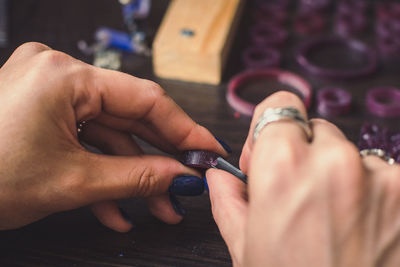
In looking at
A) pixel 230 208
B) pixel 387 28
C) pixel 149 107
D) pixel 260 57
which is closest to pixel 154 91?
pixel 149 107

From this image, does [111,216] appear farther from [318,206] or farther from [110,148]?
[318,206]

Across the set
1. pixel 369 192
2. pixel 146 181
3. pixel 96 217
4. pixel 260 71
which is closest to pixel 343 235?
pixel 369 192

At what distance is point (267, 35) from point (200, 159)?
0.55 metres

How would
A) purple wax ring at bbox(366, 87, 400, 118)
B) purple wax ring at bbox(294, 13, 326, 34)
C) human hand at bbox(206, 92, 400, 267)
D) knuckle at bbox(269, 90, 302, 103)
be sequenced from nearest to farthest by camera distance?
1. human hand at bbox(206, 92, 400, 267)
2. knuckle at bbox(269, 90, 302, 103)
3. purple wax ring at bbox(366, 87, 400, 118)
4. purple wax ring at bbox(294, 13, 326, 34)

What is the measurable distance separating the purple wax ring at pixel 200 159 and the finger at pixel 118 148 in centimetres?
8

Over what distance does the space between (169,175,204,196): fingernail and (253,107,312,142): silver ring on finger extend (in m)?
0.21

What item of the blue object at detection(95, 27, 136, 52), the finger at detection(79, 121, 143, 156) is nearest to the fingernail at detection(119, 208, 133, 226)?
the finger at detection(79, 121, 143, 156)

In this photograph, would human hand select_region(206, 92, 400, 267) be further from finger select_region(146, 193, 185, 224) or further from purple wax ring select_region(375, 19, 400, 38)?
purple wax ring select_region(375, 19, 400, 38)

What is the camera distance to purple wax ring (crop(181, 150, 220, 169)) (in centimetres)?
73

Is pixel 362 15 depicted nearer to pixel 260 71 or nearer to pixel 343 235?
pixel 260 71

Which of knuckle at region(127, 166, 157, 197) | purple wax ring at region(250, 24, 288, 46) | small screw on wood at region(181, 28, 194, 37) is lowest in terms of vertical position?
knuckle at region(127, 166, 157, 197)

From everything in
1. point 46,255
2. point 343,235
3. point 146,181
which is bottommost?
point 46,255

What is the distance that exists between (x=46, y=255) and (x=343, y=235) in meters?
0.47

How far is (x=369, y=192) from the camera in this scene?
48 cm
